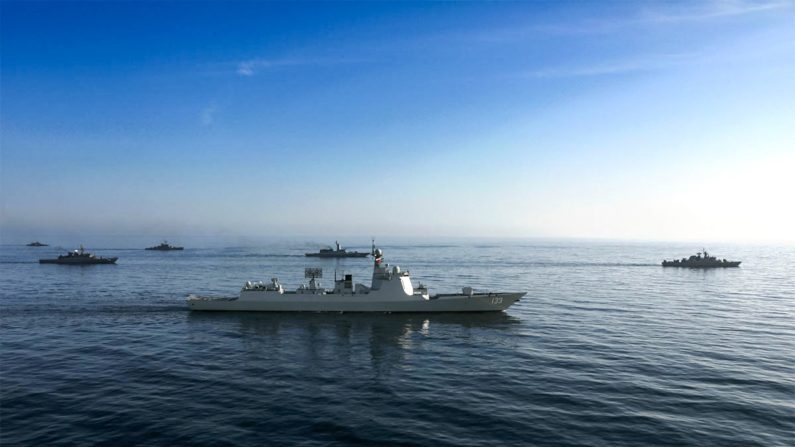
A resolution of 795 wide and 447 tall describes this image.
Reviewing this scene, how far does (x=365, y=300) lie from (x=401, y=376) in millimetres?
24412

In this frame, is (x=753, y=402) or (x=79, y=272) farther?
(x=79, y=272)

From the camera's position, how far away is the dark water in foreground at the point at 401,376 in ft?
67.2

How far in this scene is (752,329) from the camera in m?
43.1

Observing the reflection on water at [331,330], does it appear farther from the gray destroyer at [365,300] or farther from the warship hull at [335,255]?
the warship hull at [335,255]

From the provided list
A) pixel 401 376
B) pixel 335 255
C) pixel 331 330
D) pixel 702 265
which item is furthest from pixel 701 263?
pixel 401 376

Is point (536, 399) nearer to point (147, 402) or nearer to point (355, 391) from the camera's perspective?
point (355, 391)

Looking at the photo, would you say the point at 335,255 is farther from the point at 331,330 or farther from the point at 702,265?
the point at 331,330

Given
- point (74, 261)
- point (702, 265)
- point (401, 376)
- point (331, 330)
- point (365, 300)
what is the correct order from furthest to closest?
point (74, 261) → point (702, 265) → point (365, 300) → point (331, 330) → point (401, 376)

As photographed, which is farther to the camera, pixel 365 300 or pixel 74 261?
pixel 74 261

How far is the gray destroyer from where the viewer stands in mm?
52562

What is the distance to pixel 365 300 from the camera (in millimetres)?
52938

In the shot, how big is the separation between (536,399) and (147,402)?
21841 mm

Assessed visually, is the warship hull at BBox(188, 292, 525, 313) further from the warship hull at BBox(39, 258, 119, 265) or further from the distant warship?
the warship hull at BBox(39, 258, 119, 265)

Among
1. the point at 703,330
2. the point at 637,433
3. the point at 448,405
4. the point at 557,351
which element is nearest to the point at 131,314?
the point at 448,405
